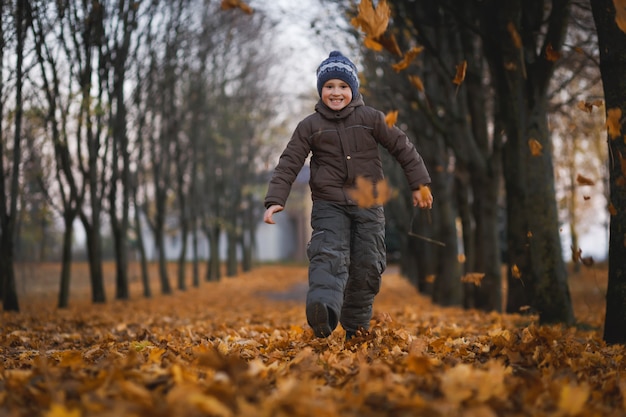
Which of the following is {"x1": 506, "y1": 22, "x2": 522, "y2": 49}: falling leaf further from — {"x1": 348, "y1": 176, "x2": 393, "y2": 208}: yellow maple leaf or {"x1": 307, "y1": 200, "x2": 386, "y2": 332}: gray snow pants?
{"x1": 348, "y1": 176, "x2": 393, "y2": 208}: yellow maple leaf

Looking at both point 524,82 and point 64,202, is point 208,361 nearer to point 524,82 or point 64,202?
point 524,82

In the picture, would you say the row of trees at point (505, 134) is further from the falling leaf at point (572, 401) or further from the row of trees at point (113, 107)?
the row of trees at point (113, 107)

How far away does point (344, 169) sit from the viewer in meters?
4.33

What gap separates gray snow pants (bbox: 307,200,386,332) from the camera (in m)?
4.10

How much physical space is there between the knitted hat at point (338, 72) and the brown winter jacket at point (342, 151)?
15cm

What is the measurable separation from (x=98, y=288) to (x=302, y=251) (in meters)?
40.5

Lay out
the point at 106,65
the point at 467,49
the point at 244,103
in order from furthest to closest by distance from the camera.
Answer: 1. the point at 244,103
2. the point at 106,65
3. the point at 467,49

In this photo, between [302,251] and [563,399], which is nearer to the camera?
[563,399]

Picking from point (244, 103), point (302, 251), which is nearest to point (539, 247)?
point (244, 103)

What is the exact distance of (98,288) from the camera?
14.2 m

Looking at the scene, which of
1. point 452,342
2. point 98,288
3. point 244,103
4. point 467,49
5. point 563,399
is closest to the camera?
point 563,399

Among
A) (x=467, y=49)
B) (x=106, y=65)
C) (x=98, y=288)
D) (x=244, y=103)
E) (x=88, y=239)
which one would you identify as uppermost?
(x=244, y=103)

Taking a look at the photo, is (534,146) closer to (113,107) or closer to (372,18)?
(372,18)

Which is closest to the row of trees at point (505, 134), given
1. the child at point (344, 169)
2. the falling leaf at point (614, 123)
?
the falling leaf at point (614, 123)
